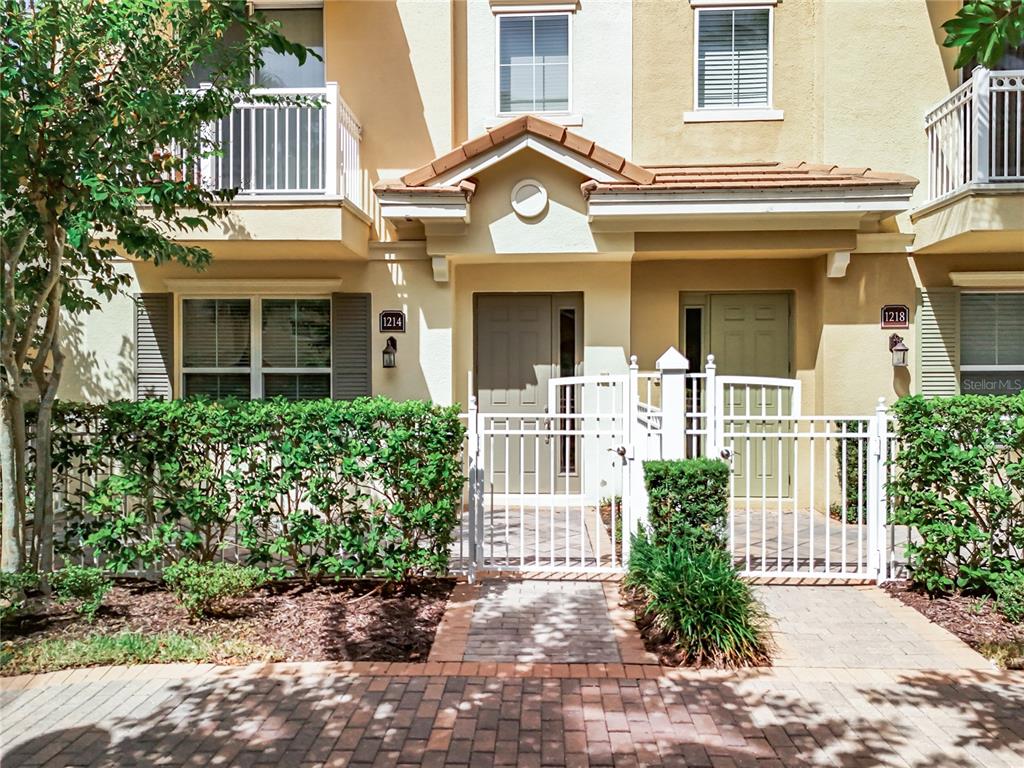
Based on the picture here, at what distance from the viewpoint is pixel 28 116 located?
4.73m

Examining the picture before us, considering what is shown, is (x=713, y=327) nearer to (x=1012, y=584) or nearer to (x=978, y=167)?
(x=978, y=167)

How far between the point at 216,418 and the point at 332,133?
12.5 feet

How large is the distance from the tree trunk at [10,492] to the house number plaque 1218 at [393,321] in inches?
174

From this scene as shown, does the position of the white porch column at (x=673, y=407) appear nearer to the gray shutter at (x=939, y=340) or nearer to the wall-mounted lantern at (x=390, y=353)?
the wall-mounted lantern at (x=390, y=353)

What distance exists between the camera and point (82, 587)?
209 inches

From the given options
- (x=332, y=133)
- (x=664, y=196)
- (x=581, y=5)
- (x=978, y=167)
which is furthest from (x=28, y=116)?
(x=978, y=167)

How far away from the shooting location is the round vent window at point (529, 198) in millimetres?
8523

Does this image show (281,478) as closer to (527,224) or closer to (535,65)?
(527,224)

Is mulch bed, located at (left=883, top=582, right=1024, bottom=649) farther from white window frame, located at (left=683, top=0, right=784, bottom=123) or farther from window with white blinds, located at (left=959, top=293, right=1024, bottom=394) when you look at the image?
white window frame, located at (left=683, top=0, right=784, bottom=123)

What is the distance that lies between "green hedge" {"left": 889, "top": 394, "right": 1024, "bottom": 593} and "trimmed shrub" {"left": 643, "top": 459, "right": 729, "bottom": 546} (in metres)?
1.63

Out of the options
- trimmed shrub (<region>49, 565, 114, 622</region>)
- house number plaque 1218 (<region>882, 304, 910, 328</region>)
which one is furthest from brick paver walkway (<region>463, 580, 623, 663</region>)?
house number plaque 1218 (<region>882, 304, 910, 328</region>)

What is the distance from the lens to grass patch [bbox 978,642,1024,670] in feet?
15.2

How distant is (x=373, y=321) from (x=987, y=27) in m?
6.94

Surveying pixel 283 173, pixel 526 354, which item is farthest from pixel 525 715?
pixel 283 173
